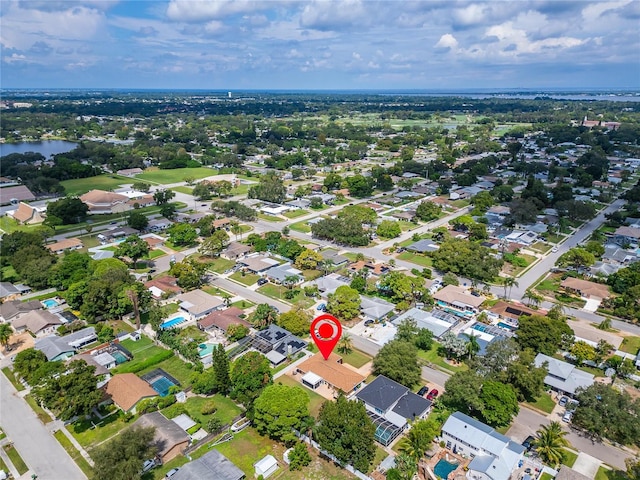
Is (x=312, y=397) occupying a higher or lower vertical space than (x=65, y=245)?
lower

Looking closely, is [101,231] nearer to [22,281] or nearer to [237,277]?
[22,281]

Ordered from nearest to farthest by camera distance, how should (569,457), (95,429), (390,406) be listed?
(569,457), (95,429), (390,406)

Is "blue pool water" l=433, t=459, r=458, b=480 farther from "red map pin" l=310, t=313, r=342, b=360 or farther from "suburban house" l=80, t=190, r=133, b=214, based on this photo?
"suburban house" l=80, t=190, r=133, b=214

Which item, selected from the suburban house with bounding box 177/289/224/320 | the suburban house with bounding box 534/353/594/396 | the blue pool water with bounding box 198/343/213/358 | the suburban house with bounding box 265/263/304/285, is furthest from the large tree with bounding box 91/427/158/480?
the suburban house with bounding box 534/353/594/396

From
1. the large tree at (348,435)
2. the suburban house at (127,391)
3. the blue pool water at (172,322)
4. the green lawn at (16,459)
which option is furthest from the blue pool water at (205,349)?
the large tree at (348,435)

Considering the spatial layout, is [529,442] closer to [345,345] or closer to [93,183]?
[345,345]

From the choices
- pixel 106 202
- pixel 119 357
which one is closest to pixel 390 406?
pixel 119 357
